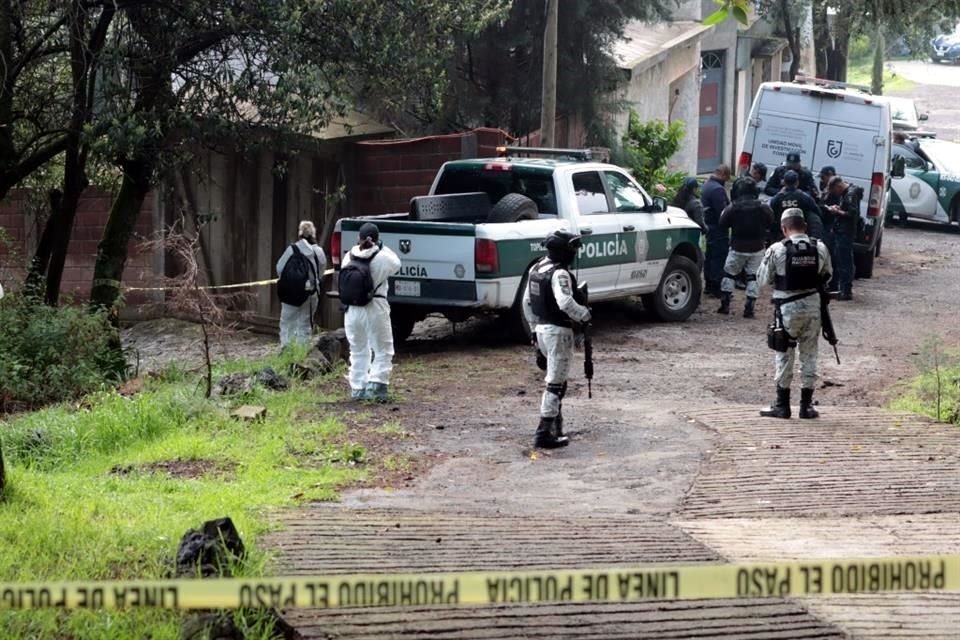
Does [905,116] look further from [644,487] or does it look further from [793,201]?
[644,487]

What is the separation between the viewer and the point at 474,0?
16.2 metres

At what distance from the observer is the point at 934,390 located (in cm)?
1249

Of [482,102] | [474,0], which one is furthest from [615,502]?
[482,102]

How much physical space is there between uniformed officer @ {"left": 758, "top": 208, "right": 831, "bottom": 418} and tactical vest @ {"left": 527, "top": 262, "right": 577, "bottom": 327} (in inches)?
70.6

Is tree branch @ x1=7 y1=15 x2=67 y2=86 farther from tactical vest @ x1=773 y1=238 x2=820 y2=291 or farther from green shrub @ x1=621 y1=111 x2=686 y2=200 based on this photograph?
green shrub @ x1=621 y1=111 x2=686 y2=200

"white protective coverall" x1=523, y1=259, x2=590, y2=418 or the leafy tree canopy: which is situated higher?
the leafy tree canopy

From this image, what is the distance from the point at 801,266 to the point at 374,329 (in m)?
3.50

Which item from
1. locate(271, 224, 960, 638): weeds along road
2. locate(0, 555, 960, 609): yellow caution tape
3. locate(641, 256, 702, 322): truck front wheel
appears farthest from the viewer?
locate(641, 256, 702, 322): truck front wheel

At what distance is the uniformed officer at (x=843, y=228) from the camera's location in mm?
18469

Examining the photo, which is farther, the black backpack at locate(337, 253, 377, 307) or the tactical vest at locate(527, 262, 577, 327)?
the black backpack at locate(337, 253, 377, 307)

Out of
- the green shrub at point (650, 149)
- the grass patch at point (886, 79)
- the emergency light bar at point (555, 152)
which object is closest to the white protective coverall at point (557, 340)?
→ the emergency light bar at point (555, 152)

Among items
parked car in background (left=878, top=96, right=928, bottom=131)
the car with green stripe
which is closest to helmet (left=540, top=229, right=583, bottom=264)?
the car with green stripe

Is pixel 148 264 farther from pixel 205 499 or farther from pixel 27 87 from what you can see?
pixel 205 499

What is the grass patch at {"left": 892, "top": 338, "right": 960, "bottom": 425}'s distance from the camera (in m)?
11.7
